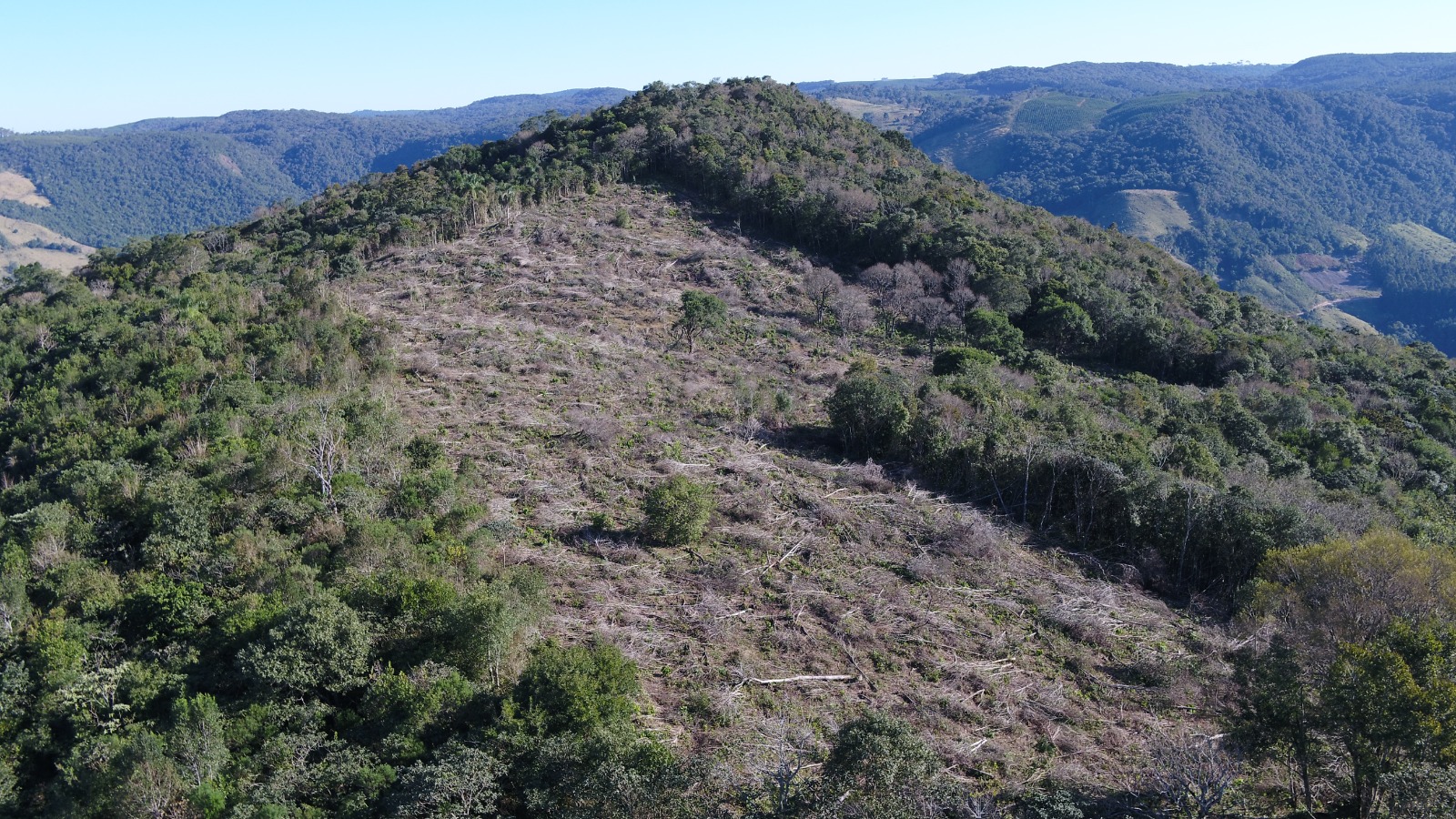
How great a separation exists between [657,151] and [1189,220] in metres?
171

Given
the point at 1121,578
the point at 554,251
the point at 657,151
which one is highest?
the point at 657,151

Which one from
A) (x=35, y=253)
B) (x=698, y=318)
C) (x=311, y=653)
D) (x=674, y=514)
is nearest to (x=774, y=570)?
(x=674, y=514)

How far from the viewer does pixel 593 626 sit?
717 inches

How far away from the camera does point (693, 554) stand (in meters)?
21.8

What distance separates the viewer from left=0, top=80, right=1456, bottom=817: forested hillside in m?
12.9

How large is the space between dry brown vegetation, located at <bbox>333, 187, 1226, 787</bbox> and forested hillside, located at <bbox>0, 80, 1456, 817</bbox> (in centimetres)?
14

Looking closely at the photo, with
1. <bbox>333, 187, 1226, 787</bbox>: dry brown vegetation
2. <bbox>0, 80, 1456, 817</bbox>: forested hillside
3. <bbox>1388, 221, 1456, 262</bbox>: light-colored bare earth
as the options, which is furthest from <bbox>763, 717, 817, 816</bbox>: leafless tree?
<bbox>1388, 221, 1456, 262</bbox>: light-colored bare earth

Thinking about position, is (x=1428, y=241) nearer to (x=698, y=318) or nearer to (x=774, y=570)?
(x=698, y=318)

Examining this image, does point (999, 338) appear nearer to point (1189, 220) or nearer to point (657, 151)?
point (657, 151)

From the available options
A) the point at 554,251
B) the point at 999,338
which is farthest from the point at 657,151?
the point at 999,338

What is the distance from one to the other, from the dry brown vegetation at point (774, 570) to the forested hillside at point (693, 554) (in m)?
0.14

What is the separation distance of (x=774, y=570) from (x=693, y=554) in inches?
93.3

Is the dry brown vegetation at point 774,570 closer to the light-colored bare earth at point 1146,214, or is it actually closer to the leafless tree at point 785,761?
the leafless tree at point 785,761

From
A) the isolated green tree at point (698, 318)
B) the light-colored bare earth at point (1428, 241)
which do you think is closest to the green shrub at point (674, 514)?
the isolated green tree at point (698, 318)
